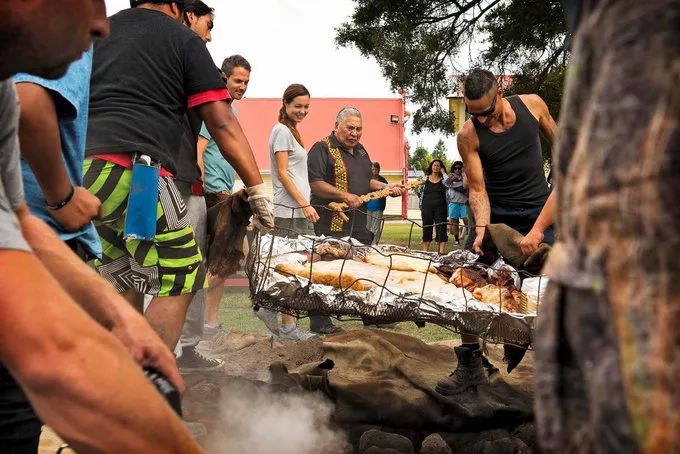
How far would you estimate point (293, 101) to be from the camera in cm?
618

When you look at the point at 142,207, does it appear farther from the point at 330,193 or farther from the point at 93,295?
the point at 330,193

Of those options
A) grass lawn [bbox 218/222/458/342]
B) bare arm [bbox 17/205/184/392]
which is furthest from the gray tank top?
bare arm [bbox 17/205/184/392]

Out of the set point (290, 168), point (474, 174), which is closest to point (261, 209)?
point (474, 174)

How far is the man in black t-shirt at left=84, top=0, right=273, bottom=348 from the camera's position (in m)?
3.46

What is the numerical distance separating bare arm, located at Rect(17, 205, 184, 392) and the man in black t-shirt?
68.8 inches

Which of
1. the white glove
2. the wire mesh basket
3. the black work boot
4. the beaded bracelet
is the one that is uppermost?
the beaded bracelet

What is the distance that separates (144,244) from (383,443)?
1.37 meters

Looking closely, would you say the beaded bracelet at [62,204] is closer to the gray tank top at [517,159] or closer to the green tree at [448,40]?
the gray tank top at [517,159]

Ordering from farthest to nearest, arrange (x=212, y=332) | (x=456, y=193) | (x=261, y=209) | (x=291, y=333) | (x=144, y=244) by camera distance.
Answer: (x=456, y=193) < (x=291, y=333) < (x=212, y=332) < (x=261, y=209) < (x=144, y=244)

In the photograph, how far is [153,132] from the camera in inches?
139

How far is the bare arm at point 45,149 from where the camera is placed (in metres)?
2.26

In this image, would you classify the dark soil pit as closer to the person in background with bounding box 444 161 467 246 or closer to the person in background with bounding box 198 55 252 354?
the person in background with bounding box 198 55 252 354

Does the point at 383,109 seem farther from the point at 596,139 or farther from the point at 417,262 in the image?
the point at 596,139

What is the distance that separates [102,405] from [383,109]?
117 ft
